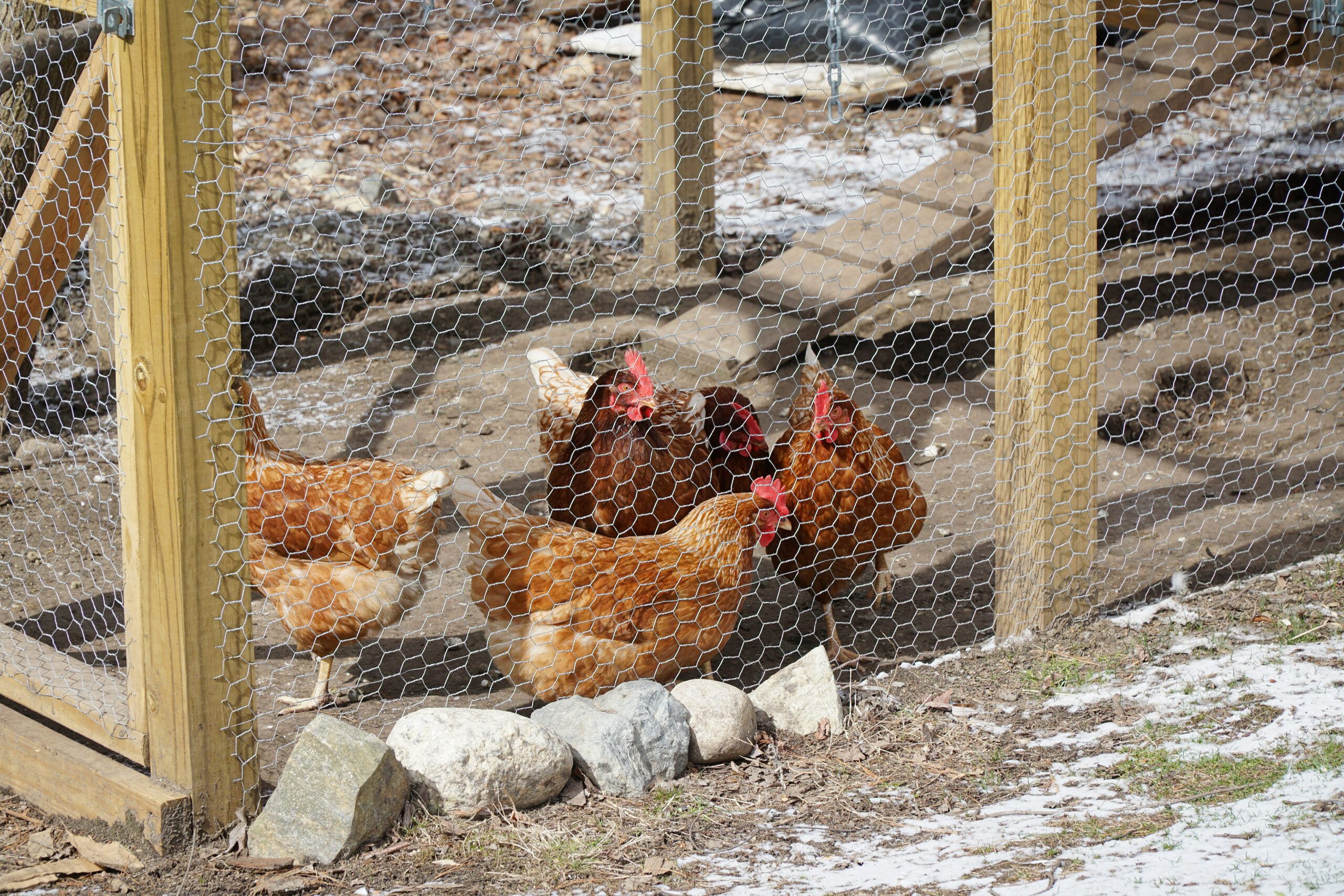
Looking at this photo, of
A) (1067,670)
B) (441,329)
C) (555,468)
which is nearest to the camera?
(1067,670)

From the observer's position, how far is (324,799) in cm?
236

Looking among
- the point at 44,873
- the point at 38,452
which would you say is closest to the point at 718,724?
the point at 44,873

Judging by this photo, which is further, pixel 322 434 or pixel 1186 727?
pixel 322 434

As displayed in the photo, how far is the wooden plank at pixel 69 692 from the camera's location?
2.47m

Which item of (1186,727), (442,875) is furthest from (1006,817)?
(442,875)

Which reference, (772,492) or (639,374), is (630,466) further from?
(772,492)

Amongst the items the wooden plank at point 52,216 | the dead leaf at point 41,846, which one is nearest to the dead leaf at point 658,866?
the dead leaf at point 41,846

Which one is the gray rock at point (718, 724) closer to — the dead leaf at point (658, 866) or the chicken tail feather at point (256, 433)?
the dead leaf at point (658, 866)

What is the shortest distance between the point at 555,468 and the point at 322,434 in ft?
5.48

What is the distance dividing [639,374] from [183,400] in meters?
1.39

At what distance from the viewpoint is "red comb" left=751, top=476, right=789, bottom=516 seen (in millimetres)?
3191

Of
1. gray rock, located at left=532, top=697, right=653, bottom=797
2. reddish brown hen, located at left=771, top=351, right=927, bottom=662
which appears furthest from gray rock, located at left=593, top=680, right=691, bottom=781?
reddish brown hen, located at left=771, top=351, right=927, bottom=662

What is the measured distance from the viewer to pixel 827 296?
5152 mm

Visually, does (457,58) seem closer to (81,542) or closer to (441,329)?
(441,329)
